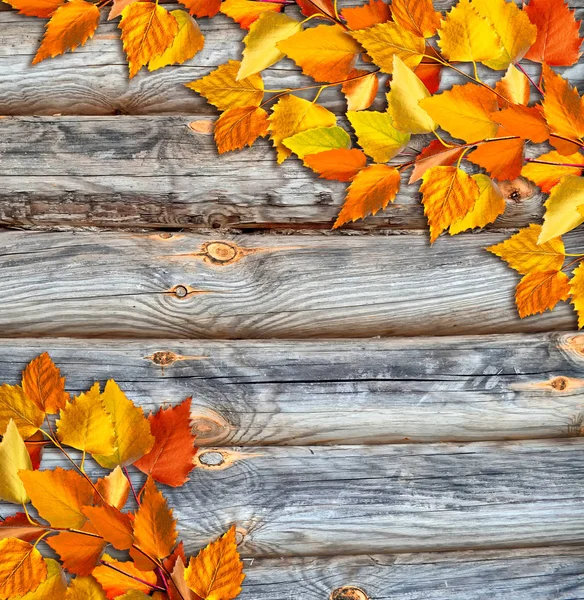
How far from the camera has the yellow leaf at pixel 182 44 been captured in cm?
107

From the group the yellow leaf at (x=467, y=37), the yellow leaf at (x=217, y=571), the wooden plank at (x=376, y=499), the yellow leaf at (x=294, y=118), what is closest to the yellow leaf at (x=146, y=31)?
the yellow leaf at (x=294, y=118)

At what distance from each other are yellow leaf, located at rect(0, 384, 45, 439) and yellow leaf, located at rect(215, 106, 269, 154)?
50 cm

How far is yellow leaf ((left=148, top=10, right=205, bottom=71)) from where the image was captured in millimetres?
1068

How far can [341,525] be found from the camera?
0.98 metres

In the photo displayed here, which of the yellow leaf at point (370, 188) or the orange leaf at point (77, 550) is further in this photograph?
the yellow leaf at point (370, 188)

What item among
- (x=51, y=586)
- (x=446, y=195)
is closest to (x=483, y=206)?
(x=446, y=195)

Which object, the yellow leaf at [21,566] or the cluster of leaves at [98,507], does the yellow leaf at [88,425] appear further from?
the yellow leaf at [21,566]

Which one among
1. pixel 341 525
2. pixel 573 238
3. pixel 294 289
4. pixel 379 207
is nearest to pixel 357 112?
pixel 379 207

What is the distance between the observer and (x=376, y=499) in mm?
992

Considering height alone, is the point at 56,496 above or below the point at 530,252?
below

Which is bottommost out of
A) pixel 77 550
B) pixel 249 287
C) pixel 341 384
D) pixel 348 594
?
pixel 348 594

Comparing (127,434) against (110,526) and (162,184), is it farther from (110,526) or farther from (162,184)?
(162,184)

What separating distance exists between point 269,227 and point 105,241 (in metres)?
0.28

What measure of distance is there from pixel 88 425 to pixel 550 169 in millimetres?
835
